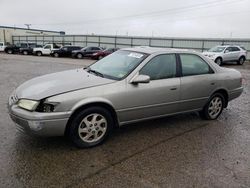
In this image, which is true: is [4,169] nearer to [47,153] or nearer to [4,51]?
[47,153]

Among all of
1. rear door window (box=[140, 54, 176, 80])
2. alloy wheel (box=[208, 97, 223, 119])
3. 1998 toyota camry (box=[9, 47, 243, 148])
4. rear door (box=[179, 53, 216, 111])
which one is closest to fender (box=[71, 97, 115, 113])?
1998 toyota camry (box=[9, 47, 243, 148])

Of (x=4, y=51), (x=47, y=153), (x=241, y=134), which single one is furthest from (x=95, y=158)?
(x=4, y=51)

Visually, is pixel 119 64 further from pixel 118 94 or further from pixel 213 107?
pixel 213 107

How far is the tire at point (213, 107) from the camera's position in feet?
16.8

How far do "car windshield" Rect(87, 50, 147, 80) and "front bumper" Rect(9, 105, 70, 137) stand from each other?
44.3 inches

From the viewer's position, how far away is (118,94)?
377cm

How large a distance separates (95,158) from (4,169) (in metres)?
1.16

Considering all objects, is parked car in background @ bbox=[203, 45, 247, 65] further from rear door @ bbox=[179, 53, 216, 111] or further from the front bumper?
the front bumper

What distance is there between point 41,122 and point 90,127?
0.75m

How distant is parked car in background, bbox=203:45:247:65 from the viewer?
18922mm

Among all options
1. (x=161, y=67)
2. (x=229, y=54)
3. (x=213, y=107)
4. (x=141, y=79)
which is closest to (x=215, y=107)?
(x=213, y=107)

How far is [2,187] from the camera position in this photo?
270cm

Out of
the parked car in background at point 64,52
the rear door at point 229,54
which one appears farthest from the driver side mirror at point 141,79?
the parked car in background at point 64,52

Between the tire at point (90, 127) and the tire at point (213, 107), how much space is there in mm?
2277
